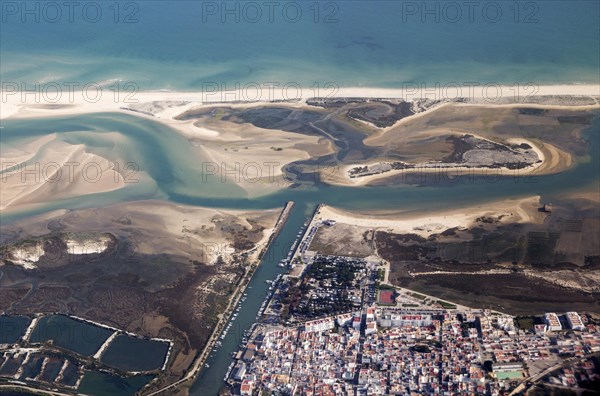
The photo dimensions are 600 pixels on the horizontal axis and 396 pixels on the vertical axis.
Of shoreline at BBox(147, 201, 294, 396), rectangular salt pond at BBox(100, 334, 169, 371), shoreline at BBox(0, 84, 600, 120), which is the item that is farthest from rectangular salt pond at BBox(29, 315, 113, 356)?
shoreline at BBox(0, 84, 600, 120)

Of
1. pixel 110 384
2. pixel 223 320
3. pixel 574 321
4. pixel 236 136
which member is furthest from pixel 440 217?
pixel 110 384

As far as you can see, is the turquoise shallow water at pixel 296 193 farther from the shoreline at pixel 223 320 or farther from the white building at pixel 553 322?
the white building at pixel 553 322

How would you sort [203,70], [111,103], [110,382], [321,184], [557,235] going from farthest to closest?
1. [203,70]
2. [111,103]
3. [321,184]
4. [557,235]
5. [110,382]

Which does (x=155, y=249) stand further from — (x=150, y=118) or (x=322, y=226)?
(x=150, y=118)

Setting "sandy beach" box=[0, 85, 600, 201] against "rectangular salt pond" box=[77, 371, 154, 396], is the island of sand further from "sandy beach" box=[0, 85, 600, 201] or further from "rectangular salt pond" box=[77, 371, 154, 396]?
"rectangular salt pond" box=[77, 371, 154, 396]

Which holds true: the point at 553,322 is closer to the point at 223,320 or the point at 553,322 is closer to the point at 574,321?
the point at 574,321

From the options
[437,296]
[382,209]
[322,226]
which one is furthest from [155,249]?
[437,296]

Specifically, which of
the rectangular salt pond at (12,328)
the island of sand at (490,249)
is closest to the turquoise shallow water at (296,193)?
the island of sand at (490,249)
